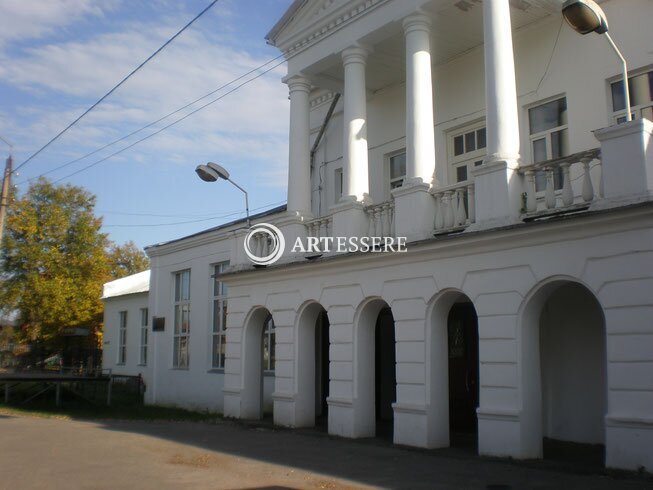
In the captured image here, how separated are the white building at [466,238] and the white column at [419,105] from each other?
4 centimetres

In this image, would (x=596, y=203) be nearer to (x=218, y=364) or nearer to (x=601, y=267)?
(x=601, y=267)

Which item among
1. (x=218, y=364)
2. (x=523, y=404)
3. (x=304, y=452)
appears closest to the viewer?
(x=523, y=404)

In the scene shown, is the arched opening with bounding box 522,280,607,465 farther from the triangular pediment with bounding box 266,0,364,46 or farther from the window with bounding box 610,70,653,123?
the triangular pediment with bounding box 266,0,364,46

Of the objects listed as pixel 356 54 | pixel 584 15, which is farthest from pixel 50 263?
pixel 584 15

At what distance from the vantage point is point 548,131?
12883mm

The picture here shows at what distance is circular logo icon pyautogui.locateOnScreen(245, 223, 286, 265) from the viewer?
15031mm

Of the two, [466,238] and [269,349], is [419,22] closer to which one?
[466,238]

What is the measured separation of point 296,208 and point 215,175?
324 centimetres

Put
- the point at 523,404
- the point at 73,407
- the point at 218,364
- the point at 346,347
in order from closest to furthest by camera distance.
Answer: the point at 523,404 → the point at 346,347 → the point at 218,364 → the point at 73,407

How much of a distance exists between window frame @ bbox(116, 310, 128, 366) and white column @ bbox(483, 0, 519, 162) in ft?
64.4

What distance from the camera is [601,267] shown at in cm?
884

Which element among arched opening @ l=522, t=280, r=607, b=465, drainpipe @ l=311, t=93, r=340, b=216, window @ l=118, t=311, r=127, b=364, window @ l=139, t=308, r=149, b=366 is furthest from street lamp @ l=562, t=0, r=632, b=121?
window @ l=118, t=311, r=127, b=364

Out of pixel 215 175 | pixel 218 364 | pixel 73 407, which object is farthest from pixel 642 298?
pixel 73 407

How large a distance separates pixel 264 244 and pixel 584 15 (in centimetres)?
866
